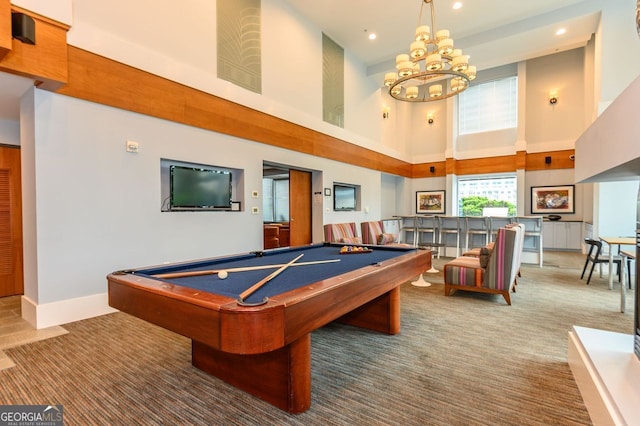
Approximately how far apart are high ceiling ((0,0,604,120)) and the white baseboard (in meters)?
6.16

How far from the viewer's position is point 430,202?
1104cm

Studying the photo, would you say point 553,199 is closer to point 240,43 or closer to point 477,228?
point 477,228

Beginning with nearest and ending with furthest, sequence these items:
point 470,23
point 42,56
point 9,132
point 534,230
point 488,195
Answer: point 42,56 < point 9,132 < point 534,230 < point 470,23 < point 488,195

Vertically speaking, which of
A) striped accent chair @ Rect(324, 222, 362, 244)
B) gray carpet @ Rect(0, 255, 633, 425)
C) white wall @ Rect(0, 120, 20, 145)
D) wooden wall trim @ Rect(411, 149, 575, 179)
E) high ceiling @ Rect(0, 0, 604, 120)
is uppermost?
high ceiling @ Rect(0, 0, 604, 120)

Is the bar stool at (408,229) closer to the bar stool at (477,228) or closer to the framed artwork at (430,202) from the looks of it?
the bar stool at (477,228)

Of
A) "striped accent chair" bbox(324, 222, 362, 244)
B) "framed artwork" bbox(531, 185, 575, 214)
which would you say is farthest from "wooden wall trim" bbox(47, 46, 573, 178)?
"framed artwork" bbox(531, 185, 575, 214)

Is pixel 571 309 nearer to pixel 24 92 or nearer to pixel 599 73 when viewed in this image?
pixel 599 73

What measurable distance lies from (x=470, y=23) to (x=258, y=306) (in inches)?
325

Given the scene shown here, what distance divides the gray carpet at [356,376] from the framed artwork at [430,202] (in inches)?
297

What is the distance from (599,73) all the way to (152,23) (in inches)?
336

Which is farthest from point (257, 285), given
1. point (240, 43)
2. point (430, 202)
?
point (430, 202)

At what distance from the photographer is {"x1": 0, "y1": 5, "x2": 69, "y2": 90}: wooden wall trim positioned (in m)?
2.74

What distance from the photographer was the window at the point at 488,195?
9.91 m

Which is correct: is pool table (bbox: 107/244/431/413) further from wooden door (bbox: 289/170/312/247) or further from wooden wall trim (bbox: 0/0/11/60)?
wooden door (bbox: 289/170/312/247)
